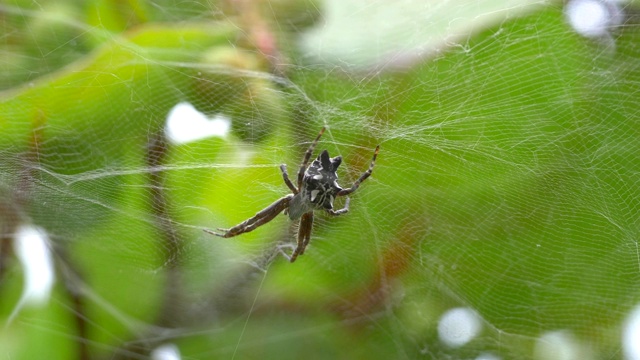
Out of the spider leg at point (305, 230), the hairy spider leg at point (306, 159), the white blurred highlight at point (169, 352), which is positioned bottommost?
the white blurred highlight at point (169, 352)

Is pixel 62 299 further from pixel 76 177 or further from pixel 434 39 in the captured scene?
pixel 434 39

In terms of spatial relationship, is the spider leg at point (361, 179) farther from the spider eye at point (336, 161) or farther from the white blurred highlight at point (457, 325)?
the white blurred highlight at point (457, 325)

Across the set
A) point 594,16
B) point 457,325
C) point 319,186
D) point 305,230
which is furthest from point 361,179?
point 594,16

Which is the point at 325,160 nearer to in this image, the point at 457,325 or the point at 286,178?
the point at 286,178

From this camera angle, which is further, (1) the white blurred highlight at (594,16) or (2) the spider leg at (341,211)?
(2) the spider leg at (341,211)

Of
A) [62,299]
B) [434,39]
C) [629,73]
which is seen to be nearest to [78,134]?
[62,299]

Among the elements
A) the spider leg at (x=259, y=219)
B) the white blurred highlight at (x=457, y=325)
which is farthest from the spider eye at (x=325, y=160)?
the white blurred highlight at (x=457, y=325)

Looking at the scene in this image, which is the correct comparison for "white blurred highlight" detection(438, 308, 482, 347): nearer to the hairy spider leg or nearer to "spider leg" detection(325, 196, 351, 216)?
"spider leg" detection(325, 196, 351, 216)
